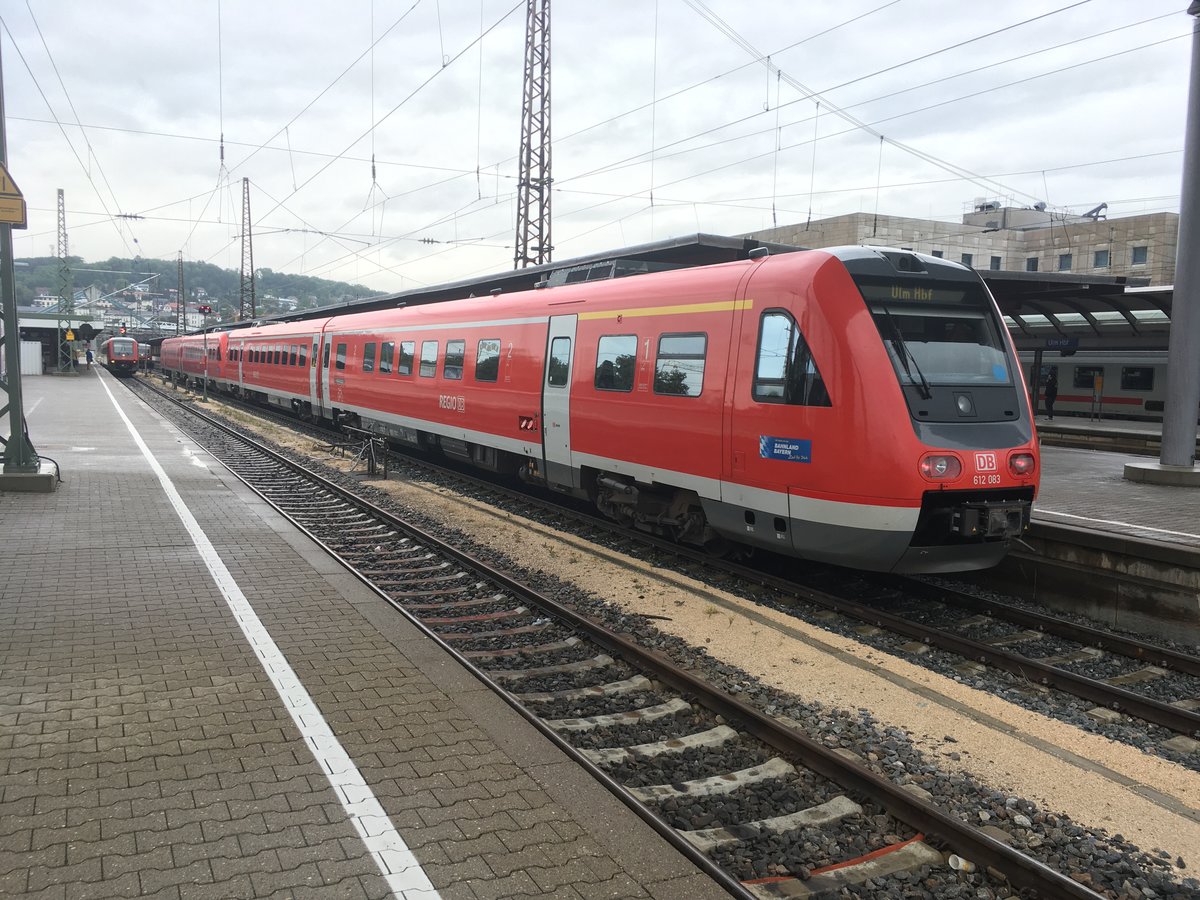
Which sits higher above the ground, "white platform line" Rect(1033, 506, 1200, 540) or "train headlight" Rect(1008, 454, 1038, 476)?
"train headlight" Rect(1008, 454, 1038, 476)

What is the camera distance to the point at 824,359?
7.04 metres

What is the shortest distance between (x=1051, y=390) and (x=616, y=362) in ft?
75.3

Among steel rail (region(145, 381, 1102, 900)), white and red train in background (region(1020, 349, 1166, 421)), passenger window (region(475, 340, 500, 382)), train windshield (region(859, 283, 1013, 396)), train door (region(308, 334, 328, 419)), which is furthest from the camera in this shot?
white and red train in background (region(1020, 349, 1166, 421))

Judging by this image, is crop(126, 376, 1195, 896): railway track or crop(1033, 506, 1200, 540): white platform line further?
crop(1033, 506, 1200, 540): white platform line

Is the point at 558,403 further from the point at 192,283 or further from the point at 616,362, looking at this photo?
the point at 192,283

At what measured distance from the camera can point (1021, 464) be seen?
714 cm

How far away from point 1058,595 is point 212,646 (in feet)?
24.6

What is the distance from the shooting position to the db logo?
22.7ft

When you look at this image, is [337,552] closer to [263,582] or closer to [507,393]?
[263,582]

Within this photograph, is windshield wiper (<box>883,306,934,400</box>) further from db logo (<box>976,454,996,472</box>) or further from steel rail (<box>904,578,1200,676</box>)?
steel rail (<box>904,578,1200,676</box>)

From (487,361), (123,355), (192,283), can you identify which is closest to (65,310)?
(123,355)

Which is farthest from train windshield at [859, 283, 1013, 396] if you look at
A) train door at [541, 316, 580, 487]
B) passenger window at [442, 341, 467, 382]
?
passenger window at [442, 341, 467, 382]

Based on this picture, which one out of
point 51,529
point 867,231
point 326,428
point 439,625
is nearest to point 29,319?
point 326,428

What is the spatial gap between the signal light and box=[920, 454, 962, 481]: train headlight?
0.58m
